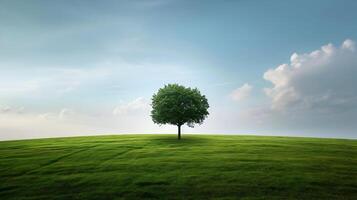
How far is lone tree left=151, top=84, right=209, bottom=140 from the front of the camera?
63.9 meters

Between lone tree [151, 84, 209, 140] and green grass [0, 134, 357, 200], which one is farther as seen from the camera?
lone tree [151, 84, 209, 140]

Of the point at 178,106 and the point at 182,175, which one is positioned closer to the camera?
the point at 182,175

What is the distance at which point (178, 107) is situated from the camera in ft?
209

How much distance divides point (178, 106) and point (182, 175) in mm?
33517

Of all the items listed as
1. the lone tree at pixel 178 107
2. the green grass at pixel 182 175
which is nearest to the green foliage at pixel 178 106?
the lone tree at pixel 178 107

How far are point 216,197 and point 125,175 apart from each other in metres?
11.7

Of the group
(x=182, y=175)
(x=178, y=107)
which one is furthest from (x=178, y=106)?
(x=182, y=175)

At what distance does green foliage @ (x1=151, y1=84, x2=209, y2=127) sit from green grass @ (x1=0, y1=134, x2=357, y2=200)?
17792 millimetres

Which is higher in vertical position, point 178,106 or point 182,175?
point 178,106

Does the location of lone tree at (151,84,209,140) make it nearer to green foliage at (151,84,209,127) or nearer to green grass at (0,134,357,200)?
green foliage at (151,84,209,127)

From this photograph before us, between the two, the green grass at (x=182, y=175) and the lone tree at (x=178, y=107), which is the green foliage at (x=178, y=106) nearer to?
the lone tree at (x=178, y=107)

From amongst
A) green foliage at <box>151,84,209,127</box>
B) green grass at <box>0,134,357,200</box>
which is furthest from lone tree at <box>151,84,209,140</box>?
green grass at <box>0,134,357,200</box>

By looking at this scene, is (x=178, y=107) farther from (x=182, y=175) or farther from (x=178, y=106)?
(x=182, y=175)

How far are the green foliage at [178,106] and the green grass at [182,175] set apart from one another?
17792 mm
